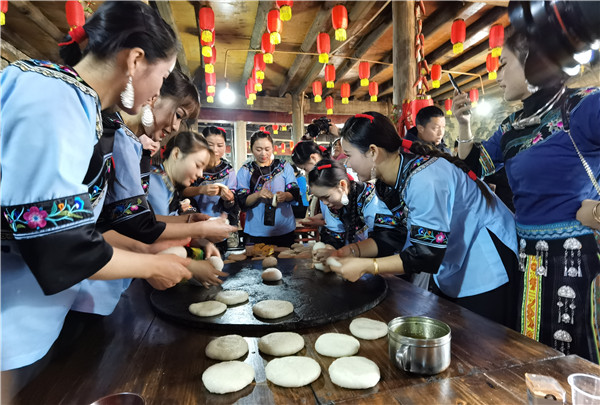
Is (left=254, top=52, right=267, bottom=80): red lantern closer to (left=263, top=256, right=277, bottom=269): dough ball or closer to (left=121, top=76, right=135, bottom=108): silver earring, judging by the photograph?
(left=263, top=256, right=277, bottom=269): dough ball

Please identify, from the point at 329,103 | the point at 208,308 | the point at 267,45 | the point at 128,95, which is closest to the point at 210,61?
the point at 267,45

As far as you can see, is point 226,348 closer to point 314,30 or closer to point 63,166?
point 63,166

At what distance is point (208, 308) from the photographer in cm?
155

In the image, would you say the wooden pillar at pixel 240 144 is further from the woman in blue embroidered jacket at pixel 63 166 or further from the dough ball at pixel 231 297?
the woman in blue embroidered jacket at pixel 63 166

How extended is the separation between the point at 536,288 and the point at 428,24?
6.01m

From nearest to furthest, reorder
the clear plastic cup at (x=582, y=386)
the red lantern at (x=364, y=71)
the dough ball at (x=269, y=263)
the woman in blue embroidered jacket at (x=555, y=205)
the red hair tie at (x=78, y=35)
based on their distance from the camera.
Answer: the clear plastic cup at (x=582, y=386)
the red hair tie at (x=78, y=35)
the woman in blue embroidered jacket at (x=555, y=205)
the dough ball at (x=269, y=263)
the red lantern at (x=364, y=71)

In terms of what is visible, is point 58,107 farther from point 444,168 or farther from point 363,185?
point 363,185

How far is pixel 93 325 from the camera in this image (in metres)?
1.47

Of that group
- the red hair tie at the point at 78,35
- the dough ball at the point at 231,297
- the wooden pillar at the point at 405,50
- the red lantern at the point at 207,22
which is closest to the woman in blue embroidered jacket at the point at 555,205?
the dough ball at the point at 231,297

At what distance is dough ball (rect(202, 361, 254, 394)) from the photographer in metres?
0.99

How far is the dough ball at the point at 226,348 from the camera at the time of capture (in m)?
1.19

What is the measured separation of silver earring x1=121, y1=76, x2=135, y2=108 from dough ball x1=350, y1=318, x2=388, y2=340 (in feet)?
4.33

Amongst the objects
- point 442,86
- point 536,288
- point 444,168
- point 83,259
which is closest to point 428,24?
point 442,86

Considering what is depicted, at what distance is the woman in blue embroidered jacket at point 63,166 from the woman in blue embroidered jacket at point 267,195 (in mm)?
2809
